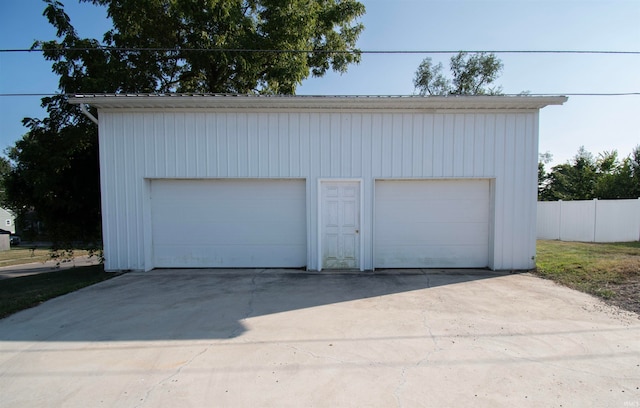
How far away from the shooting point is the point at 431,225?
7270 millimetres

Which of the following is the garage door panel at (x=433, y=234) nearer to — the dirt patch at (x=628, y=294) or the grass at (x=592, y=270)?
the grass at (x=592, y=270)

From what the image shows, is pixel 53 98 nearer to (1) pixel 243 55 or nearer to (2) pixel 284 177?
(1) pixel 243 55

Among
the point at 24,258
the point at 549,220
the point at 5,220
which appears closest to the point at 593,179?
the point at 549,220

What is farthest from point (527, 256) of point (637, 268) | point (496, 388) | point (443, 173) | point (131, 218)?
point (131, 218)

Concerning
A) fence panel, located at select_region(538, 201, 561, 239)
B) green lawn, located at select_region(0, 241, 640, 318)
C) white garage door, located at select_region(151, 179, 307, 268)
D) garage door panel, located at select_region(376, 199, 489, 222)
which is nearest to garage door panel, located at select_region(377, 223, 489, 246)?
garage door panel, located at select_region(376, 199, 489, 222)

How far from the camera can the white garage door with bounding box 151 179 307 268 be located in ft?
23.9

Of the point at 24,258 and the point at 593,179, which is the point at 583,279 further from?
the point at 24,258

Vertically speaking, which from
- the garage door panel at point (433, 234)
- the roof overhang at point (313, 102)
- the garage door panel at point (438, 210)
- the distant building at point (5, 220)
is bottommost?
the distant building at point (5, 220)

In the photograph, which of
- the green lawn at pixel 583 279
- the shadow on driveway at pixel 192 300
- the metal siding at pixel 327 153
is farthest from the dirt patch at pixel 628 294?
the shadow on driveway at pixel 192 300

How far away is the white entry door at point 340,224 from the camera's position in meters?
7.05

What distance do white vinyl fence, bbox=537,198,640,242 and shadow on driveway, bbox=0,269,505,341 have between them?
1073cm

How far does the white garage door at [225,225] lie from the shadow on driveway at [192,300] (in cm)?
41

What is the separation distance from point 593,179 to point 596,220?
12.9 m

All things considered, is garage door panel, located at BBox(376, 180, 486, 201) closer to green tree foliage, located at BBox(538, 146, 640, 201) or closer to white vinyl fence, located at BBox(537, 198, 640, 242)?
white vinyl fence, located at BBox(537, 198, 640, 242)
